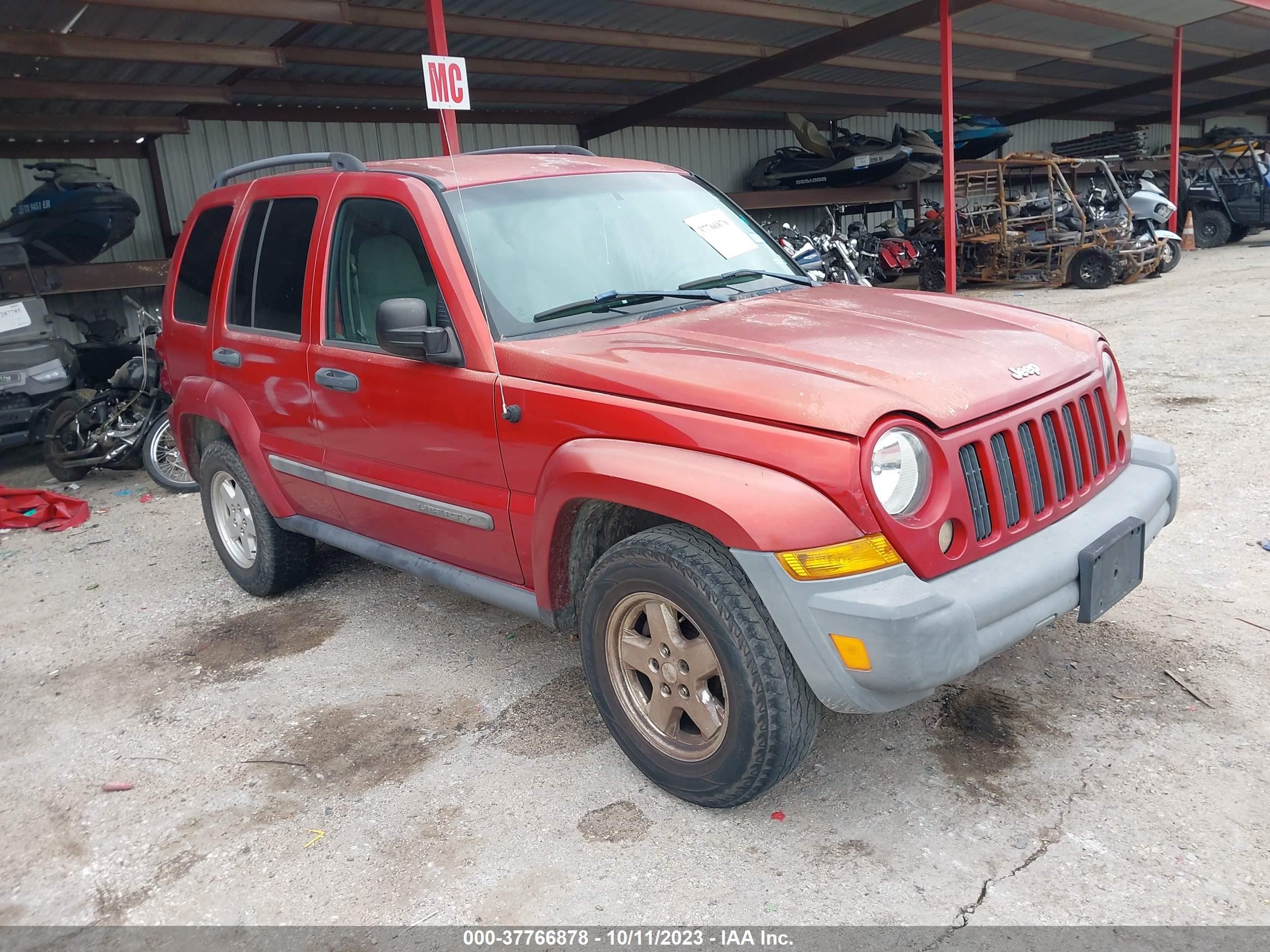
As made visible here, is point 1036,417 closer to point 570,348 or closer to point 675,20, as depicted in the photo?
point 570,348

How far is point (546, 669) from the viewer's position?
3.85 metres

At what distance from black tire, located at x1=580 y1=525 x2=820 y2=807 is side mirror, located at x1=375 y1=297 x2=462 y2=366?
0.90 metres

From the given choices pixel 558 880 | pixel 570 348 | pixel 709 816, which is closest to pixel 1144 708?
pixel 709 816

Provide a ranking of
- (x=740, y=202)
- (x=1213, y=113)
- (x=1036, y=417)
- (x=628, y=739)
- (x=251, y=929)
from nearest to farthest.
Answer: (x=251, y=929) → (x=1036, y=417) → (x=628, y=739) → (x=740, y=202) → (x=1213, y=113)

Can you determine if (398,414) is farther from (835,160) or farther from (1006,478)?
(835,160)

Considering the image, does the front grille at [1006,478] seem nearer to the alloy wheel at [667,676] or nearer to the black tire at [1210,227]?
the alloy wheel at [667,676]

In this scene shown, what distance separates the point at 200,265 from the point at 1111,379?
4118 millimetres

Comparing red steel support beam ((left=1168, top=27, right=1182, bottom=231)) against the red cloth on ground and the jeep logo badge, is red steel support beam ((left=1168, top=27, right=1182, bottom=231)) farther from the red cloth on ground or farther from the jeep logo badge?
the red cloth on ground

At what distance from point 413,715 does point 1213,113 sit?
33.8 meters

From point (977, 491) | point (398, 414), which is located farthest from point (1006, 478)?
point (398, 414)

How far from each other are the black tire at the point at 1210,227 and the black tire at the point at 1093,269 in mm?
7140

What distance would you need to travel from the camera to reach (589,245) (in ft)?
11.3

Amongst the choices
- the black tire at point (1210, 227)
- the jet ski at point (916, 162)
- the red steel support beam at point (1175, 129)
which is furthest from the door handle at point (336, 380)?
the black tire at point (1210, 227)

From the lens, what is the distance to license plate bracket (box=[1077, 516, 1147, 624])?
264 cm
